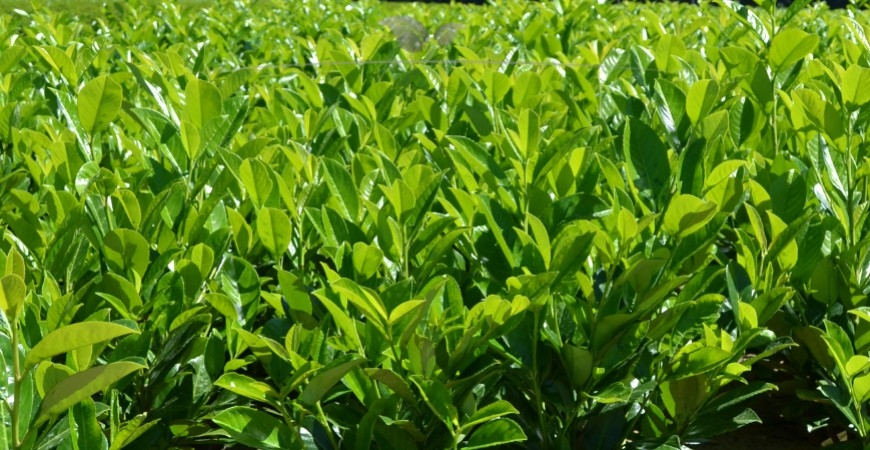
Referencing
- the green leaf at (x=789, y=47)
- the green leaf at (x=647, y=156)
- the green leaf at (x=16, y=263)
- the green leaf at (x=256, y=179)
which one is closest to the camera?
the green leaf at (x=16, y=263)

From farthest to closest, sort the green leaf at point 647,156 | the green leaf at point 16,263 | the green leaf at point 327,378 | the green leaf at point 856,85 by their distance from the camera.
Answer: the green leaf at point 856,85, the green leaf at point 647,156, the green leaf at point 327,378, the green leaf at point 16,263

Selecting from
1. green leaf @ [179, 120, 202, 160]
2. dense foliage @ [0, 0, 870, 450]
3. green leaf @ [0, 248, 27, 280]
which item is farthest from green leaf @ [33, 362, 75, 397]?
green leaf @ [179, 120, 202, 160]

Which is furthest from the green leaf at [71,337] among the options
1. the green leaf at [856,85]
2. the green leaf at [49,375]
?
the green leaf at [856,85]

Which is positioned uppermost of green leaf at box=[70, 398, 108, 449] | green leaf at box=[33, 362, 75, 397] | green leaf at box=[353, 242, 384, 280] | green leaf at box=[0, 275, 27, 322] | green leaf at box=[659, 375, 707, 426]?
green leaf at box=[0, 275, 27, 322]

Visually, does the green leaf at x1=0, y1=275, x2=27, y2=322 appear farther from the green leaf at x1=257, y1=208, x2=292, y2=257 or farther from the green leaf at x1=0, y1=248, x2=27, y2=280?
the green leaf at x1=257, y1=208, x2=292, y2=257

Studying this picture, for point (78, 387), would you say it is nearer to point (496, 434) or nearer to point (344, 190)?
point (496, 434)

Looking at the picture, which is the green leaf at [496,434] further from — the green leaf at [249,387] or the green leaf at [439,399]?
the green leaf at [249,387]

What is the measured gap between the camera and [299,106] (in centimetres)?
305

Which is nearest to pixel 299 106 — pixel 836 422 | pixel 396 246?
pixel 396 246

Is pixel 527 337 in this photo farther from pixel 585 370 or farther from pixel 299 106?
pixel 299 106

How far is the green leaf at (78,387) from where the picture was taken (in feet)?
4.17

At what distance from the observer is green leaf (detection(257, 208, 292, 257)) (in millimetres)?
1858

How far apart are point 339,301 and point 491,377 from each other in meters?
0.30

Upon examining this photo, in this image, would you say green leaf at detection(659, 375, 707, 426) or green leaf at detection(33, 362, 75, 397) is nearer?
green leaf at detection(33, 362, 75, 397)
